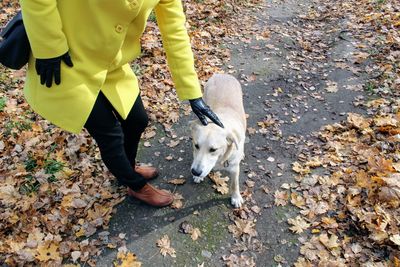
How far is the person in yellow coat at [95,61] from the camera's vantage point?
2234 millimetres

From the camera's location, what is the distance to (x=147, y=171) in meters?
4.52

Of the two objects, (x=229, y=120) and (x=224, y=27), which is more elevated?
(x=229, y=120)

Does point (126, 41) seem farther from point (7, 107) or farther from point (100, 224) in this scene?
point (7, 107)

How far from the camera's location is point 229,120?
414 centimetres

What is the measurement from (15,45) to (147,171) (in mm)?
2520

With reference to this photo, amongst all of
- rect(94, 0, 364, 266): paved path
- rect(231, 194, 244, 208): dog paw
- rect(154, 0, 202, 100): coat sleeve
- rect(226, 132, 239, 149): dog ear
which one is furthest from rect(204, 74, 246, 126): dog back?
rect(154, 0, 202, 100): coat sleeve

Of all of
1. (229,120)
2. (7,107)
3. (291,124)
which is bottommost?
(291,124)

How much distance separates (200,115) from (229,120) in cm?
109

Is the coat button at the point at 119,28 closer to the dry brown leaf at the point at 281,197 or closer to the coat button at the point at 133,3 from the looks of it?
the coat button at the point at 133,3

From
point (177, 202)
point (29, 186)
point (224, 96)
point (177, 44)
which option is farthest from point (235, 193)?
point (29, 186)

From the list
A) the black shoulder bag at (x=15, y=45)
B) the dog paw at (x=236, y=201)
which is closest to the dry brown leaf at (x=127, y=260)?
the dog paw at (x=236, y=201)

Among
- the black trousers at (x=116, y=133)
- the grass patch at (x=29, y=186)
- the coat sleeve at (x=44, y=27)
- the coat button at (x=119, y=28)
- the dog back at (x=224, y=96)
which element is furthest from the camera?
the dog back at (x=224, y=96)

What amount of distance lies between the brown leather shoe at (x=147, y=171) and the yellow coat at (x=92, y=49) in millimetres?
1679

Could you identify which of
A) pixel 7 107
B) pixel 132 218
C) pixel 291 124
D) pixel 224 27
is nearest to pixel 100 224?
pixel 132 218
